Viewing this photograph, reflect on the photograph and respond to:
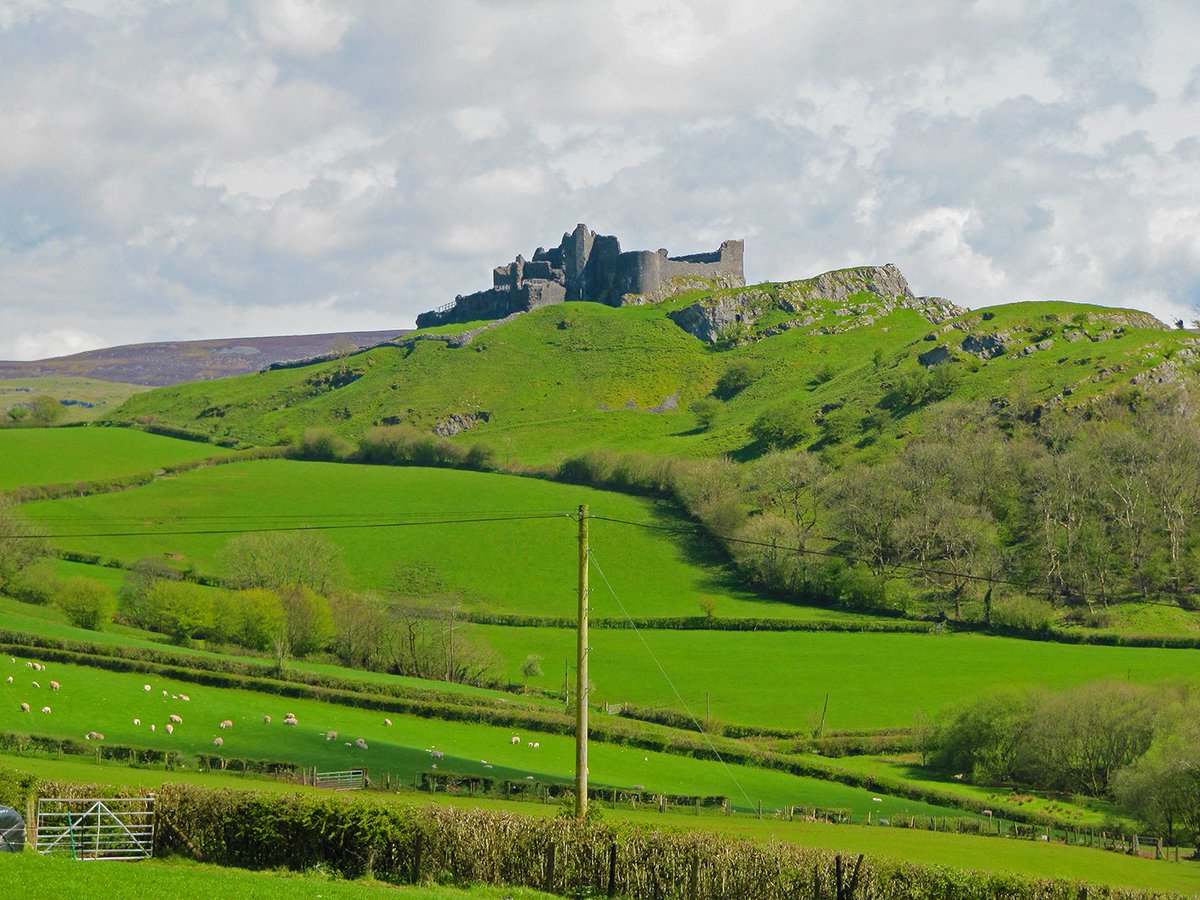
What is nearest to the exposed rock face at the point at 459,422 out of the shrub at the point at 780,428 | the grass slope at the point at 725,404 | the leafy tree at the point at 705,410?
the grass slope at the point at 725,404

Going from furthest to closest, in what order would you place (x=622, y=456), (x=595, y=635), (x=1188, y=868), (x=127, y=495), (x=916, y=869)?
(x=622, y=456), (x=127, y=495), (x=595, y=635), (x=1188, y=868), (x=916, y=869)

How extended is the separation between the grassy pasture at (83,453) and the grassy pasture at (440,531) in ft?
23.1

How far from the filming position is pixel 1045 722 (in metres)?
66.0

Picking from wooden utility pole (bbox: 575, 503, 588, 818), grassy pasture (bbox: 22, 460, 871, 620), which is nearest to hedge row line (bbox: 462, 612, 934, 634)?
grassy pasture (bbox: 22, 460, 871, 620)

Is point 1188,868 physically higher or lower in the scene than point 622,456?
lower

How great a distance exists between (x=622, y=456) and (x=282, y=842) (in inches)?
4538

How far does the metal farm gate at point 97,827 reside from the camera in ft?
93.4

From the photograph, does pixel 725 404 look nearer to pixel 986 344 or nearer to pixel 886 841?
pixel 986 344

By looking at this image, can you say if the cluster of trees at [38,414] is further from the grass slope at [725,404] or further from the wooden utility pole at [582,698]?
the wooden utility pole at [582,698]

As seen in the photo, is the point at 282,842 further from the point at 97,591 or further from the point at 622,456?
the point at 622,456

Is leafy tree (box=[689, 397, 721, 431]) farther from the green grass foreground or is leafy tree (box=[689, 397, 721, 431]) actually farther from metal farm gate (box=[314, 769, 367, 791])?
the green grass foreground

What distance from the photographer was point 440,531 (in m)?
118

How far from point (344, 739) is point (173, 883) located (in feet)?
101

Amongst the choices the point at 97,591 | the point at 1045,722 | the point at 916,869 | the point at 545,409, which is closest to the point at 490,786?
the point at 916,869
